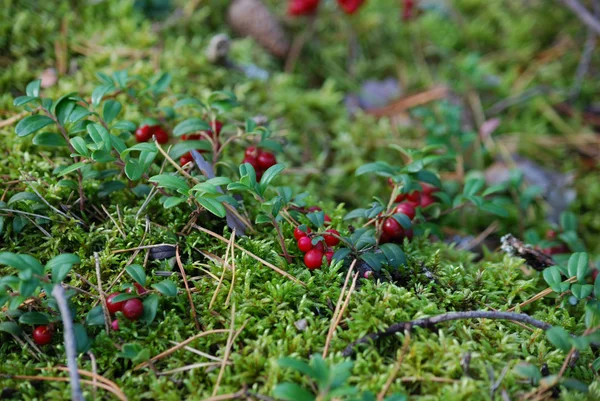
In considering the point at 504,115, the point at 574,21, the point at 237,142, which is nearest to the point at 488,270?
the point at 237,142

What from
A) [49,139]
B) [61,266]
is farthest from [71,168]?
[61,266]

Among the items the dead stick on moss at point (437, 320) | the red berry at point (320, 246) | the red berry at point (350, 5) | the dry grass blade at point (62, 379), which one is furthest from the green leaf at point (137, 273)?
the red berry at point (350, 5)

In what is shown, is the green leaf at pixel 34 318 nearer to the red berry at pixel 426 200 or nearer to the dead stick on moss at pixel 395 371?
the dead stick on moss at pixel 395 371

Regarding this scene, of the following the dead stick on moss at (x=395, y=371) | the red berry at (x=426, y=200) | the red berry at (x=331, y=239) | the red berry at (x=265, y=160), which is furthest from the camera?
the red berry at (x=426, y=200)

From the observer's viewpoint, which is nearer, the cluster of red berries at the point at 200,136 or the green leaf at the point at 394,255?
the green leaf at the point at 394,255

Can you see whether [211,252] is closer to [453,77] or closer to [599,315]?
[599,315]

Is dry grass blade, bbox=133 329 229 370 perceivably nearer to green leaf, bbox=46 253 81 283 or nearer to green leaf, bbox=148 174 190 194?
green leaf, bbox=46 253 81 283
